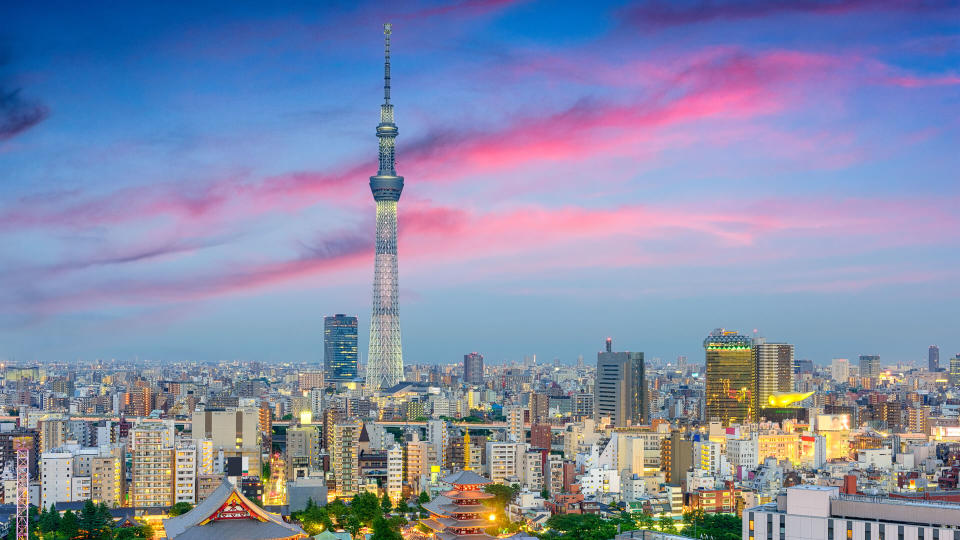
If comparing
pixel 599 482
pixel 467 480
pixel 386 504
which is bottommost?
pixel 386 504

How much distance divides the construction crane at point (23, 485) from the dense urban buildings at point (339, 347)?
59.7m

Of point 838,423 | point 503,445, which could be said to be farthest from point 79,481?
point 838,423

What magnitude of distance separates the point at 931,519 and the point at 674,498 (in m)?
15.6

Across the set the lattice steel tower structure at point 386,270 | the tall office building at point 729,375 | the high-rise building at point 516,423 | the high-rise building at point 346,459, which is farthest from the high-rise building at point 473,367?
the high-rise building at point 346,459

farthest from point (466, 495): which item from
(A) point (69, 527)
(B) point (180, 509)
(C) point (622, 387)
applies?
(C) point (622, 387)

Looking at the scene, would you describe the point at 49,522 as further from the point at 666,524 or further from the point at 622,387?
the point at 622,387

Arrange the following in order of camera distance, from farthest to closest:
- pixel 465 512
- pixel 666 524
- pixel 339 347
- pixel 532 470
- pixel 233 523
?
pixel 339 347
pixel 532 470
pixel 666 524
pixel 465 512
pixel 233 523

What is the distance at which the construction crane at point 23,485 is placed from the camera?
2436 centimetres

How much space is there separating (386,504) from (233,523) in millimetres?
12033

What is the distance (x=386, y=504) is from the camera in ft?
107

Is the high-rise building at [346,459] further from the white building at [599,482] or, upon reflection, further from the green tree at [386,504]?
the white building at [599,482]

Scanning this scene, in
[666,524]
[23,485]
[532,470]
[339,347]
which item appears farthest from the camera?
[339,347]

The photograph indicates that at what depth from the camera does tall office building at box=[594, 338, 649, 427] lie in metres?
60.6

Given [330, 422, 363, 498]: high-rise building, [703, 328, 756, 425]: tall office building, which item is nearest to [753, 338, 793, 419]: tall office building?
[703, 328, 756, 425]: tall office building
